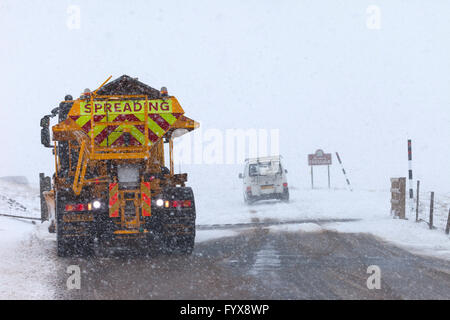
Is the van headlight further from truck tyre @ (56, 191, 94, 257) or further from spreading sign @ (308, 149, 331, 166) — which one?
spreading sign @ (308, 149, 331, 166)

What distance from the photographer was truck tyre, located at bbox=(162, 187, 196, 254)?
1030 cm

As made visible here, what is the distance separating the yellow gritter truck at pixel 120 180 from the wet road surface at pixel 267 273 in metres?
0.46

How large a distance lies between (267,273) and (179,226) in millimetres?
2860

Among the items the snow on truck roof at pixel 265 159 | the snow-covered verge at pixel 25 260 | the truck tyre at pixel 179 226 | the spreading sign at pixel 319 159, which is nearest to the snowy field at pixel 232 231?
the snow-covered verge at pixel 25 260

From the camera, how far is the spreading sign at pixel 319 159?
137 ft

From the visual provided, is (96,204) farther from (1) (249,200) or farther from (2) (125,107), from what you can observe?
(1) (249,200)

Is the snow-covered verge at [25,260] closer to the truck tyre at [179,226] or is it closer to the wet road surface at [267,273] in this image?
the wet road surface at [267,273]

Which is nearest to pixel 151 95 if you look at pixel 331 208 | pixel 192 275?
pixel 192 275

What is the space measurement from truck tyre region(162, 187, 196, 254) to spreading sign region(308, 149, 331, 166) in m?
32.0

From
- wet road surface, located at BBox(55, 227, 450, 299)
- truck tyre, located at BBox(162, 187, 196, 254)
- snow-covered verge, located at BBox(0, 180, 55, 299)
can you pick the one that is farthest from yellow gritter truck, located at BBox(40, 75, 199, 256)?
snow-covered verge, located at BBox(0, 180, 55, 299)

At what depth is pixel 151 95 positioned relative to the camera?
35.1ft

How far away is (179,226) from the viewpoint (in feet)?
33.8

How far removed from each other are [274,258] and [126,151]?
3148mm

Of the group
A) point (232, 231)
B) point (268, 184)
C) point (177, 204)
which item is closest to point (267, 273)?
point (177, 204)
